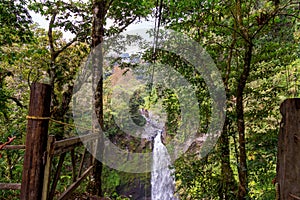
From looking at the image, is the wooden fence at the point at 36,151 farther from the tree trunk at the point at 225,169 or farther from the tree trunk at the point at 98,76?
the tree trunk at the point at 225,169

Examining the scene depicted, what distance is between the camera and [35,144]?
4.22 feet

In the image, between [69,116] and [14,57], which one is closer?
[14,57]

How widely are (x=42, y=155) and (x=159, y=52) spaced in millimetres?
2672

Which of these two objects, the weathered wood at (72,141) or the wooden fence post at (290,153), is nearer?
the wooden fence post at (290,153)

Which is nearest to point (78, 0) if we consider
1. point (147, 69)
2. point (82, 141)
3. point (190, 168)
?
point (147, 69)

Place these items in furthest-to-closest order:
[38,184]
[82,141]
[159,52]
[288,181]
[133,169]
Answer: [133,169], [159,52], [82,141], [38,184], [288,181]

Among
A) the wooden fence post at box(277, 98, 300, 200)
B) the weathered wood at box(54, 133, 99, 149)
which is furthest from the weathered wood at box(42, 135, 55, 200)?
the wooden fence post at box(277, 98, 300, 200)

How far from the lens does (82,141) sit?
2262 mm

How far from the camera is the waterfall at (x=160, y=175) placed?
21.5 ft

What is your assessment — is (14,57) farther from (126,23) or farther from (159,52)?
(126,23)

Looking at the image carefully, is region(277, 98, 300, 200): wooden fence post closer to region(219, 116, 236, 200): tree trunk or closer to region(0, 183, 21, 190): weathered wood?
region(0, 183, 21, 190): weathered wood

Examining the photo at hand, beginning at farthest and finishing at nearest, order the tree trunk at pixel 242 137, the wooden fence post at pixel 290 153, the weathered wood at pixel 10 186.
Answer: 1. the tree trunk at pixel 242 137
2. the weathered wood at pixel 10 186
3. the wooden fence post at pixel 290 153

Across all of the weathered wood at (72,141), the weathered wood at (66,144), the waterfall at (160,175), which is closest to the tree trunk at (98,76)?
the weathered wood at (72,141)

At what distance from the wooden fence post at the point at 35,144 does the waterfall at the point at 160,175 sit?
207 inches
